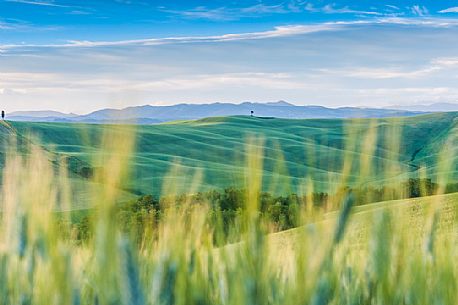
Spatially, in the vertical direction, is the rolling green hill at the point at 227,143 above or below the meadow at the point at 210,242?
below

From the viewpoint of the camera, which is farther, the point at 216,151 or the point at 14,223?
the point at 216,151

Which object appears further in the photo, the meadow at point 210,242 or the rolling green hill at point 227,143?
the rolling green hill at point 227,143

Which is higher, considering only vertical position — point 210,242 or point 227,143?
point 210,242

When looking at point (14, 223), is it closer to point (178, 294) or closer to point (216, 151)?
point (178, 294)

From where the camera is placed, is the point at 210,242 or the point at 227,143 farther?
the point at 227,143

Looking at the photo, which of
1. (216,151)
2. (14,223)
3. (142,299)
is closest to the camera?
(142,299)

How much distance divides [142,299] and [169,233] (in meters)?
0.41

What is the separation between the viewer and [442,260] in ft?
5.21

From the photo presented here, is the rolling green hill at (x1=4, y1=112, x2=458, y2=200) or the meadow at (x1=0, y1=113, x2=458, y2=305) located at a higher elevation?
the meadow at (x1=0, y1=113, x2=458, y2=305)

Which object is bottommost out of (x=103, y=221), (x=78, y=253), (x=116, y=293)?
(x=78, y=253)

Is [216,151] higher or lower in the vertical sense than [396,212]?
lower

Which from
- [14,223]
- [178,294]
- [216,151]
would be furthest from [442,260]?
[216,151]

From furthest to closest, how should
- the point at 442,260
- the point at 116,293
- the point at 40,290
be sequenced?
the point at 442,260 < the point at 40,290 < the point at 116,293

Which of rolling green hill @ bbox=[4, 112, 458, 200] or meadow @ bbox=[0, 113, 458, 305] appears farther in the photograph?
rolling green hill @ bbox=[4, 112, 458, 200]
